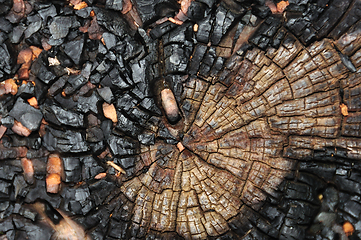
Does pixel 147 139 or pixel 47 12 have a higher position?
pixel 47 12

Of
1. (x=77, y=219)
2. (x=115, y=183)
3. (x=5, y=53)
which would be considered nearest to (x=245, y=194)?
(x=115, y=183)

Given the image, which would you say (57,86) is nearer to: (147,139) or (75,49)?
(75,49)

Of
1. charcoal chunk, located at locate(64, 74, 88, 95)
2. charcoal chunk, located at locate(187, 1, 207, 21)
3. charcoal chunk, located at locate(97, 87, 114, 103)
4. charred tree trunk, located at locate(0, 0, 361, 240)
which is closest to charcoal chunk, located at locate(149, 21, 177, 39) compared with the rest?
charred tree trunk, located at locate(0, 0, 361, 240)

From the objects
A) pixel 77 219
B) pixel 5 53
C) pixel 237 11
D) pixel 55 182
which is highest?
pixel 237 11

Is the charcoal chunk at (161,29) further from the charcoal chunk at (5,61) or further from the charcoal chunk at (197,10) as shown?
the charcoal chunk at (5,61)

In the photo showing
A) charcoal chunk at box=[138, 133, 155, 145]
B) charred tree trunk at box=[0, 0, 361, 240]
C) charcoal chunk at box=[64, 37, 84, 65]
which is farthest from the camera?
charcoal chunk at box=[64, 37, 84, 65]

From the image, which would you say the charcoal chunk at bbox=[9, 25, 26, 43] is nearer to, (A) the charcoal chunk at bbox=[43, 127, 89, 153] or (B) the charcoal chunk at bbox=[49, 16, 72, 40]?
(B) the charcoal chunk at bbox=[49, 16, 72, 40]

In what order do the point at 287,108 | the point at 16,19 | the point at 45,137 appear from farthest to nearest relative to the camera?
the point at 16,19
the point at 45,137
the point at 287,108

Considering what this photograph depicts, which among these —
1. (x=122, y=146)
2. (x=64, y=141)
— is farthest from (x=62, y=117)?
(x=122, y=146)

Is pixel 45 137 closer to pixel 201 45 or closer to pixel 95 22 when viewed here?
pixel 95 22
